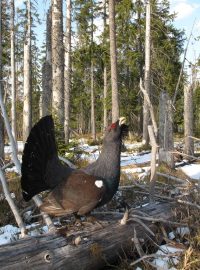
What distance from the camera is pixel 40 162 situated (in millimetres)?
3922

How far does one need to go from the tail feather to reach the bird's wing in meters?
0.16

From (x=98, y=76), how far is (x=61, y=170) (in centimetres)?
2729

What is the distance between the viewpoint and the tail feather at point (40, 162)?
382 cm

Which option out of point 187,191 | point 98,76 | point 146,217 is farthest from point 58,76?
point 98,76

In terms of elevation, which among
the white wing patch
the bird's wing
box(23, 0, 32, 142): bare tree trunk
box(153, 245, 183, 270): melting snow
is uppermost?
box(23, 0, 32, 142): bare tree trunk

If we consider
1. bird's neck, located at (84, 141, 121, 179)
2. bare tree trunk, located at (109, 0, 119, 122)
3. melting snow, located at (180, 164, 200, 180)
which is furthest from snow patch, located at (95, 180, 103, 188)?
bare tree trunk, located at (109, 0, 119, 122)

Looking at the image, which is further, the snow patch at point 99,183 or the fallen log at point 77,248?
the snow patch at point 99,183

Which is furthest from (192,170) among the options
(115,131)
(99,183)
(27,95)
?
(27,95)

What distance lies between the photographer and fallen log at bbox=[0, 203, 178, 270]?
3.04 m

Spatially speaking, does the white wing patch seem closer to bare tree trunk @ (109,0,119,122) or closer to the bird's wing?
the bird's wing

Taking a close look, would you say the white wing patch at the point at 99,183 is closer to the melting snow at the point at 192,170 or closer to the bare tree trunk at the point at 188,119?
the melting snow at the point at 192,170

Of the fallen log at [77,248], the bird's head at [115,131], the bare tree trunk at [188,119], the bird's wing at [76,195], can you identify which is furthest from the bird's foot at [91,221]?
the bare tree trunk at [188,119]

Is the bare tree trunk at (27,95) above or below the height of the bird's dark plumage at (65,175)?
above

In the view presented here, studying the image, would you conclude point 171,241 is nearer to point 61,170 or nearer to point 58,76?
point 61,170
